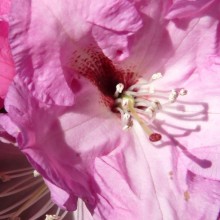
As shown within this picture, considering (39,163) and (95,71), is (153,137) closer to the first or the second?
(95,71)

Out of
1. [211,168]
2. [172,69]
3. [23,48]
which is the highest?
[23,48]

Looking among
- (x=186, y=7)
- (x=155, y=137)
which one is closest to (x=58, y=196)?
(x=155, y=137)

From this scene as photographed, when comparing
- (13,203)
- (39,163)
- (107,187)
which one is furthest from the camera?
(13,203)

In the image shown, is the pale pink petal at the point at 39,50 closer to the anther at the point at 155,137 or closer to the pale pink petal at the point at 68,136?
the pale pink petal at the point at 68,136

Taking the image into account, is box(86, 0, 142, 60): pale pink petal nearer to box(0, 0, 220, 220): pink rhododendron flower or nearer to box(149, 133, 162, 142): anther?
box(0, 0, 220, 220): pink rhododendron flower

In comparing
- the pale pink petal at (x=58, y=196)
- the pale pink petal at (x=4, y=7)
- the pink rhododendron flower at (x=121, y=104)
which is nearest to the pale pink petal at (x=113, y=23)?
the pink rhododendron flower at (x=121, y=104)

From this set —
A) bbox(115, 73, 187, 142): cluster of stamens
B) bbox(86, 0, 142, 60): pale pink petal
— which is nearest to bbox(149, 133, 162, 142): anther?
bbox(115, 73, 187, 142): cluster of stamens

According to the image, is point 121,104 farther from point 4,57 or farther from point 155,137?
point 4,57

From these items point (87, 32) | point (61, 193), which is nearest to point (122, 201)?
point (61, 193)
